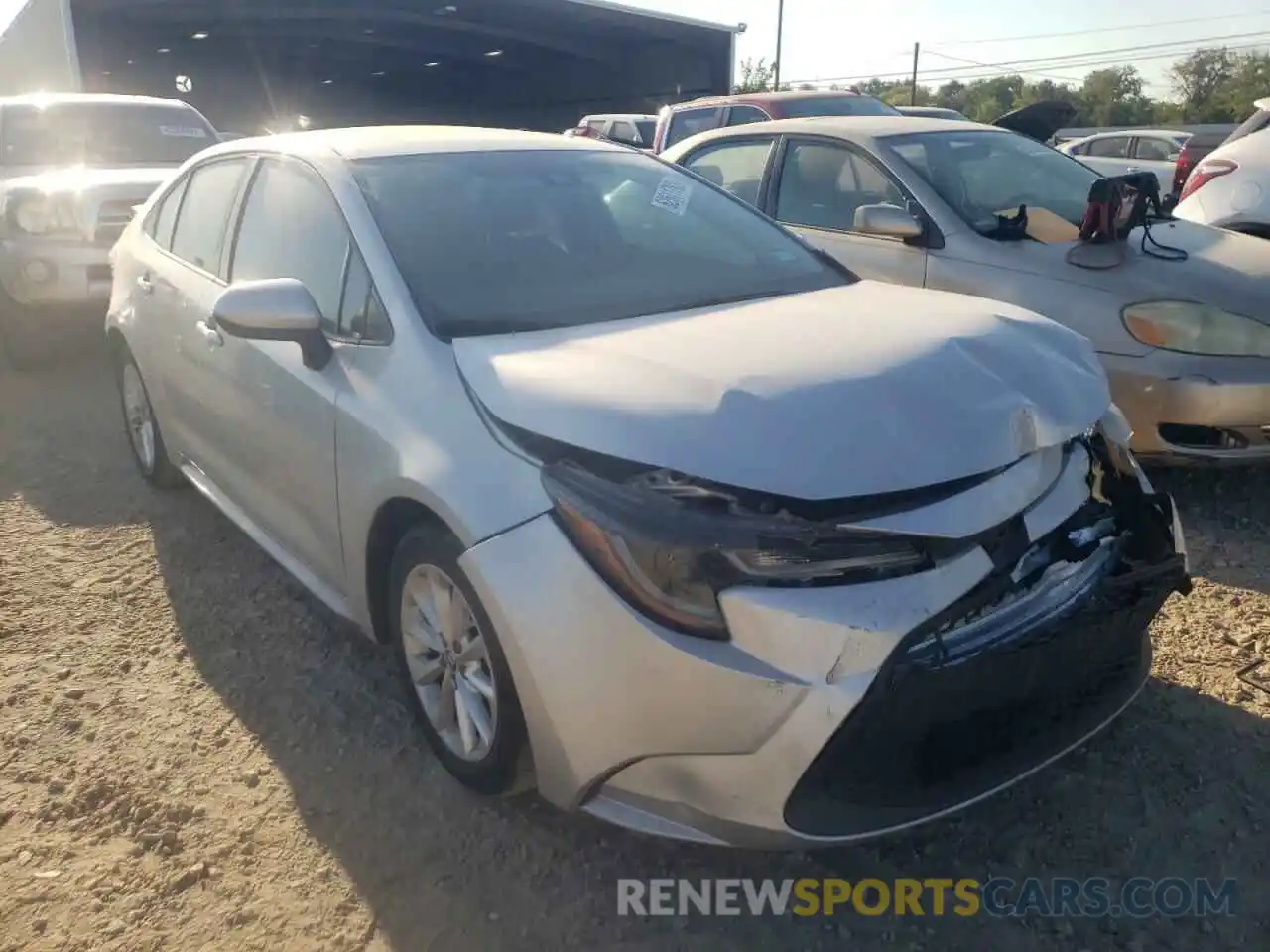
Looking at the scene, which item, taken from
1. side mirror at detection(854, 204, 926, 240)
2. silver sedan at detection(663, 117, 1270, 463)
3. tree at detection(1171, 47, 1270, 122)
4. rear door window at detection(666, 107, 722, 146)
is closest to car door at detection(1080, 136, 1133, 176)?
rear door window at detection(666, 107, 722, 146)

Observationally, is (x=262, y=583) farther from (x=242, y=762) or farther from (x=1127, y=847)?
(x=1127, y=847)

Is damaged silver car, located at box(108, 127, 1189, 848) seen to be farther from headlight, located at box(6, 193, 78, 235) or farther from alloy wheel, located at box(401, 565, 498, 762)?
headlight, located at box(6, 193, 78, 235)

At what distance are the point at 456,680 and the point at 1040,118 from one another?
559cm

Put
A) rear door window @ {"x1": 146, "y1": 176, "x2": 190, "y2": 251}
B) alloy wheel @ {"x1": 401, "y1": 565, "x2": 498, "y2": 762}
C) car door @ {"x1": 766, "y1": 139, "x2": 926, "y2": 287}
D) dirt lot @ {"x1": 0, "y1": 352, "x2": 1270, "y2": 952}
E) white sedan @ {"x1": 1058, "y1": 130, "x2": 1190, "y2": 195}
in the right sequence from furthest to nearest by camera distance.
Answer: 1. white sedan @ {"x1": 1058, "y1": 130, "x2": 1190, "y2": 195}
2. car door @ {"x1": 766, "y1": 139, "x2": 926, "y2": 287}
3. rear door window @ {"x1": 146, "y1": 176, "x2": 190, "y2": 251}
4. alloy wheel @ {"x1": 401, "y1": 565, "x2": 498, "y2": 762}
5. dirt lot @ {"x1": 0, "y1": 352, "x2": 1270, "y2": 952}

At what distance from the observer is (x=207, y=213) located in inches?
153

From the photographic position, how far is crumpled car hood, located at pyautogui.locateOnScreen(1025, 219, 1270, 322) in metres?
3.96

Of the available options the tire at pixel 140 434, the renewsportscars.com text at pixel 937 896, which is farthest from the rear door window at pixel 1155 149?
the renewsportscars.com text at pixel 937 896

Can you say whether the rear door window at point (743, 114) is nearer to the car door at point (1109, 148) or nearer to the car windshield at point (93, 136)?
the car windshield at point (93, 136)

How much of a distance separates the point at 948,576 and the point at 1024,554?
243 millimetres

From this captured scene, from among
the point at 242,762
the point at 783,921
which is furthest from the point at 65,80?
the point at 783,921

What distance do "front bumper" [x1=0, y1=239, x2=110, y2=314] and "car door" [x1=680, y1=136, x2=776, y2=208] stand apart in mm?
3770

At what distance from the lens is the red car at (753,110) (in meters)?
9.70

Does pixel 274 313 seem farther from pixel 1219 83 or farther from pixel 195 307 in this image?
pixel 1219 83

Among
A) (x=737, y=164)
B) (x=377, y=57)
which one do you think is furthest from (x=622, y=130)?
(x=377, y=57)
